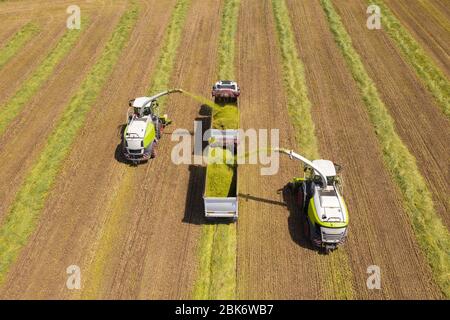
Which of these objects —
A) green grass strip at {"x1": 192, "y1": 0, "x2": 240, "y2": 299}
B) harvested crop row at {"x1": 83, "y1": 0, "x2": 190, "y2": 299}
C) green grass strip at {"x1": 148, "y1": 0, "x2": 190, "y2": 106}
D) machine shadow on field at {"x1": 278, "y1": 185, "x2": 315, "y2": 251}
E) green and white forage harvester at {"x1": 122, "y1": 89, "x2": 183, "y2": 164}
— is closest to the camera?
green grass strip at {"x1": 192, "y1": 0, "x2": 240, "y2": 299}

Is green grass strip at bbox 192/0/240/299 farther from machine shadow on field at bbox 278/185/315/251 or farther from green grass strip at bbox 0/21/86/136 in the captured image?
green grass strip at bbox 0/21/86/136

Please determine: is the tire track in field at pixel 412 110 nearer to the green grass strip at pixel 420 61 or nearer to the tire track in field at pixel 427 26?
the green grass strip at pixel 420 61

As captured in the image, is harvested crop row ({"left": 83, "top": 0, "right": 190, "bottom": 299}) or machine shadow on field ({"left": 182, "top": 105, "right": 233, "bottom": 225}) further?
machine shadow on field ({"left": 182, "top": 105, "right": 233, "bottom": 225})

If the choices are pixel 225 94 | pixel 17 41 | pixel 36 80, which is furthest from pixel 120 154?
pixel 17 41

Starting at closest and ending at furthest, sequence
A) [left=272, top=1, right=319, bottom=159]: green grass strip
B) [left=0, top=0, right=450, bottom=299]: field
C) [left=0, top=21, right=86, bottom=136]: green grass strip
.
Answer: [left=0, top=0, right=450, bottom=299]: field → [left=272, top=1, right=319, bottom=159]: green grass strip → [left=0, top=21, right=86, bottom=136]: green grass strip

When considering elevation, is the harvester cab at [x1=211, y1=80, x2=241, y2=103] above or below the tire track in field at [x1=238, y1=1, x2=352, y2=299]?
above

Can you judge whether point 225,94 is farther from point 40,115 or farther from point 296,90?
point 40,115

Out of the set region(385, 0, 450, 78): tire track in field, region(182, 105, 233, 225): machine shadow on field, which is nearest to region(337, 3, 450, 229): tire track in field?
region(385, 0, 450, 78): tire track in field
